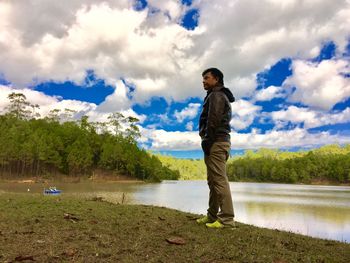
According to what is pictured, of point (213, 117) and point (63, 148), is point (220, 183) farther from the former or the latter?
point (63, 148)

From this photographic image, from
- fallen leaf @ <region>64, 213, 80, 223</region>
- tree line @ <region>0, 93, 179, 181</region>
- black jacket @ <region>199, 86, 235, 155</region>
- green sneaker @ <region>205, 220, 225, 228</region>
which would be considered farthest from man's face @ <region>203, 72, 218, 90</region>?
tree line @ <region>0, 93, 179, 181</region>

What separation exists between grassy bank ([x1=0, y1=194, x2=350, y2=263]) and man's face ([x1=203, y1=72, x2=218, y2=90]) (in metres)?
2.83

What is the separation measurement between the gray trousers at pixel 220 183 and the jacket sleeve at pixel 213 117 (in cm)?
14

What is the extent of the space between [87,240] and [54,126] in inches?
3944

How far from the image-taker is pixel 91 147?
9912 cm

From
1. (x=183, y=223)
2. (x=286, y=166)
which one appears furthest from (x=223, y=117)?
(x=286, y=166)

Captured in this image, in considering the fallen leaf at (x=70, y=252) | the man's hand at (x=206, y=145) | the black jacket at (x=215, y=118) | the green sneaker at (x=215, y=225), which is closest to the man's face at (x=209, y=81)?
the black jacket at (x=215, y=118)

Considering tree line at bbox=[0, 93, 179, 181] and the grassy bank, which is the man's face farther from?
tree line at bbox=[0, 93, 179, 181]

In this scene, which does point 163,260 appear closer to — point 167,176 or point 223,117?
point 223,117

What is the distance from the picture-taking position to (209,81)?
22.2 ft

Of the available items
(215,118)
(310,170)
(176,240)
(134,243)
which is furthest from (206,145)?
(310,170)

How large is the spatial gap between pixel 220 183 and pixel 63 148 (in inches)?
3548

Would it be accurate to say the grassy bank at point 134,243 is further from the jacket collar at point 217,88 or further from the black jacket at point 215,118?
the jacket collar at point 217,88

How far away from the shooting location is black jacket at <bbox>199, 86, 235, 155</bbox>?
249 inches
